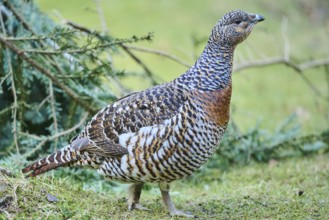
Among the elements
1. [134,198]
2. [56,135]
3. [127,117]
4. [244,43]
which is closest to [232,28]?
[127,117]

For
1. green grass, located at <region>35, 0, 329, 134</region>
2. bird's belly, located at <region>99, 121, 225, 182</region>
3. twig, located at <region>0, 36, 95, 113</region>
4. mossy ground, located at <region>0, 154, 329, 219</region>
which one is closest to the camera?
mossy ground, located at <region>0, 154, 329, 219</region>

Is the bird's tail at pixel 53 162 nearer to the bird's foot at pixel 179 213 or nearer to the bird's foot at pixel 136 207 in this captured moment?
the bird's foot at pixel 136 207

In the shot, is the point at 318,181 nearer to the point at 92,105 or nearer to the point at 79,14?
the point at 92,105

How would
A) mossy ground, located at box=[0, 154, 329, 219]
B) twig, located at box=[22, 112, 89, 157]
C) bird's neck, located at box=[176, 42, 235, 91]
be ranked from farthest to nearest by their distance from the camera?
twig, located at box=[22, 112, 89, 157]
bird's neck, located at box=[176, 42, 235, 91]
mossy ground, located at box=[0, 154, 329, 219]

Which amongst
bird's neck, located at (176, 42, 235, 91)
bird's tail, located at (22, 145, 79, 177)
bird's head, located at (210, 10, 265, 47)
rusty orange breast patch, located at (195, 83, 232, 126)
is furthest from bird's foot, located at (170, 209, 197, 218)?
bird's head, located at (210, 10, 265, 47)

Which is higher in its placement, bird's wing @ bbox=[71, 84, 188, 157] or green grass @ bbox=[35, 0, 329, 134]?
green grass @ bbox=[35, 0, 329, 134]

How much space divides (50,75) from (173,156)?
6.88 ft

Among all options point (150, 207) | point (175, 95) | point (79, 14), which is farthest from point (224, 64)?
point (79, 14)

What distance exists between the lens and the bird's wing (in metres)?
4.88

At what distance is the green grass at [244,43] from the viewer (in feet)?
39.1

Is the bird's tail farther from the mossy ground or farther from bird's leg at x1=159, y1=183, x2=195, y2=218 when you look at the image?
bird's leg at x1=159, y1=183, x2=195, y2=218

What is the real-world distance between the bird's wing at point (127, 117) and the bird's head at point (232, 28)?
23.1 inches

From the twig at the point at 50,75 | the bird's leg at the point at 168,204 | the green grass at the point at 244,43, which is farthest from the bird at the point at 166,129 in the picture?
the green grass at the point at 244,43

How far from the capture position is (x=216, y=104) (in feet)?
15.9
